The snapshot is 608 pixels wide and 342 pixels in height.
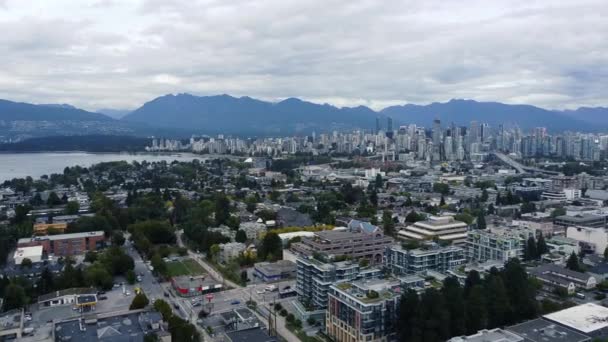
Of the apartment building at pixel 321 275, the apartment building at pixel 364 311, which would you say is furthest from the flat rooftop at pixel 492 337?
the apartment building at pixel 321 275

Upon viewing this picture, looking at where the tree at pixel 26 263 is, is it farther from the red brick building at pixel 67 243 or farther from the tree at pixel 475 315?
the tree at pixel 475 315

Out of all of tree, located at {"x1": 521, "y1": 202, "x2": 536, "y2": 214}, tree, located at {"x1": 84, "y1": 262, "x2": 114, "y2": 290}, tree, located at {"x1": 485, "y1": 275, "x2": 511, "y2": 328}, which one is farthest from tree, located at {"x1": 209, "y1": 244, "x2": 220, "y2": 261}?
tree, located at {"x1": 521, "y1": 202, "x2": 536, "y2": 214}

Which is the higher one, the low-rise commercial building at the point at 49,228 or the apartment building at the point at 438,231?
the apartment building at the point at 438,231

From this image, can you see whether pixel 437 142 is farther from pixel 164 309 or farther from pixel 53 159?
pixel 164 309

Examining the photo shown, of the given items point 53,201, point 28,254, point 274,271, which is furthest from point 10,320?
point 53,201

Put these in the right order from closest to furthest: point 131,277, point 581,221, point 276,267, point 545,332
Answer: point 545,332, point 131,277, point 276,267, point 581,221
